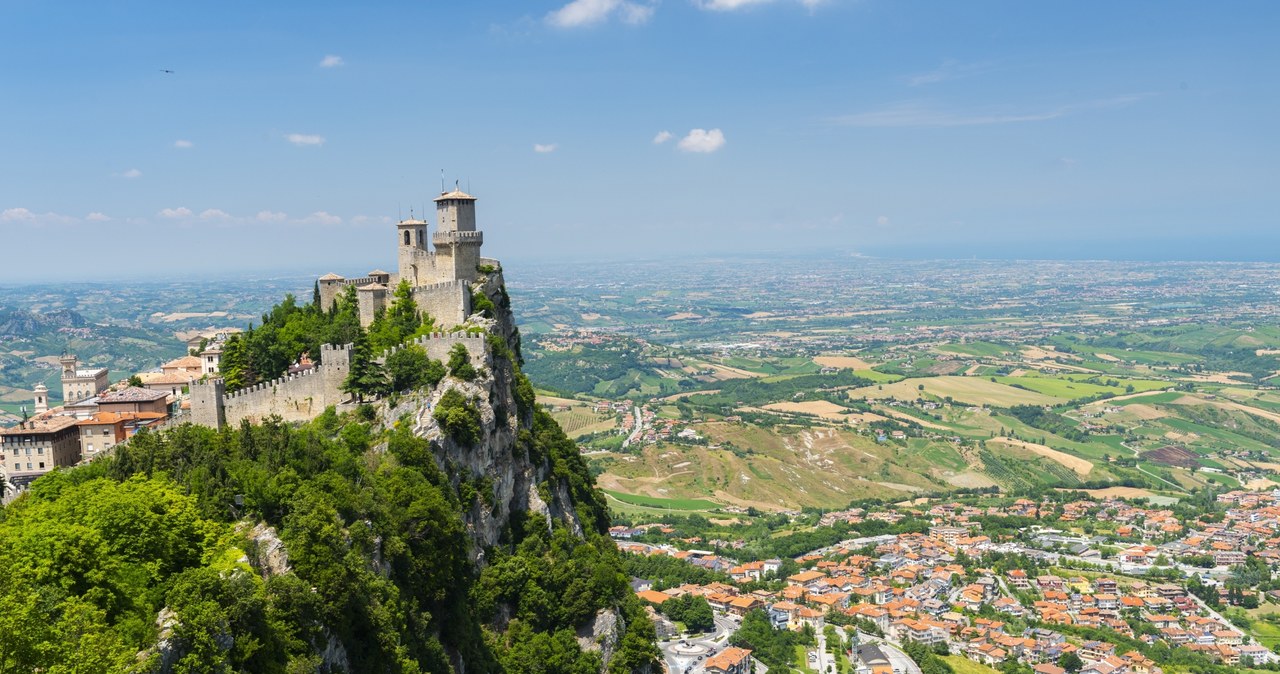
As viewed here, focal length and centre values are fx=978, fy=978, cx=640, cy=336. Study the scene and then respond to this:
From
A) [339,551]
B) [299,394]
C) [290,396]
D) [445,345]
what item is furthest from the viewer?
[445,345]

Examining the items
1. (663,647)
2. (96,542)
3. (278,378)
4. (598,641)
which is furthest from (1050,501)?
(96,542)

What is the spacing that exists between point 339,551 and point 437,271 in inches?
905

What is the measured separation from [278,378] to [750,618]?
42.9 m

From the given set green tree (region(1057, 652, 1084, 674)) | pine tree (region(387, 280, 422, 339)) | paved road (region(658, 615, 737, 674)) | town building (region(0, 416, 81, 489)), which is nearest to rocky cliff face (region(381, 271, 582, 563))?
pine tree (region(387, 280, 422, 339))

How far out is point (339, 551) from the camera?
27391 mm

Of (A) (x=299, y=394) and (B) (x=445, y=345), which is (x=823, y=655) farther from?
(A) (x=299, y=394)

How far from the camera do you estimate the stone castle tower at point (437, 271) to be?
153 feet

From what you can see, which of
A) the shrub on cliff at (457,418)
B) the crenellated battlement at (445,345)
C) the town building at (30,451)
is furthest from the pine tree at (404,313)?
the town building at (30,451)

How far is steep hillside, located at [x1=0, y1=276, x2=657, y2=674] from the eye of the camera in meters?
21.1

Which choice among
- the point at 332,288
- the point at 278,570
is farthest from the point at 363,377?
the point at 278,570

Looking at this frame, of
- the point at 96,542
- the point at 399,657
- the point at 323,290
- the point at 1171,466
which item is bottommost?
the point at 1171,466

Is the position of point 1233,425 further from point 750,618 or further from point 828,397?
point 750,618

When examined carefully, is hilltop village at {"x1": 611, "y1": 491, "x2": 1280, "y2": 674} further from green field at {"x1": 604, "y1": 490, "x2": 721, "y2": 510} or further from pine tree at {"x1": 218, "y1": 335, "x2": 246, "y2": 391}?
pine tree at {"x1": 218, "y1": 335, "x2": 246, "y2": 391}

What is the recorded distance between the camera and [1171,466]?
433 ft
